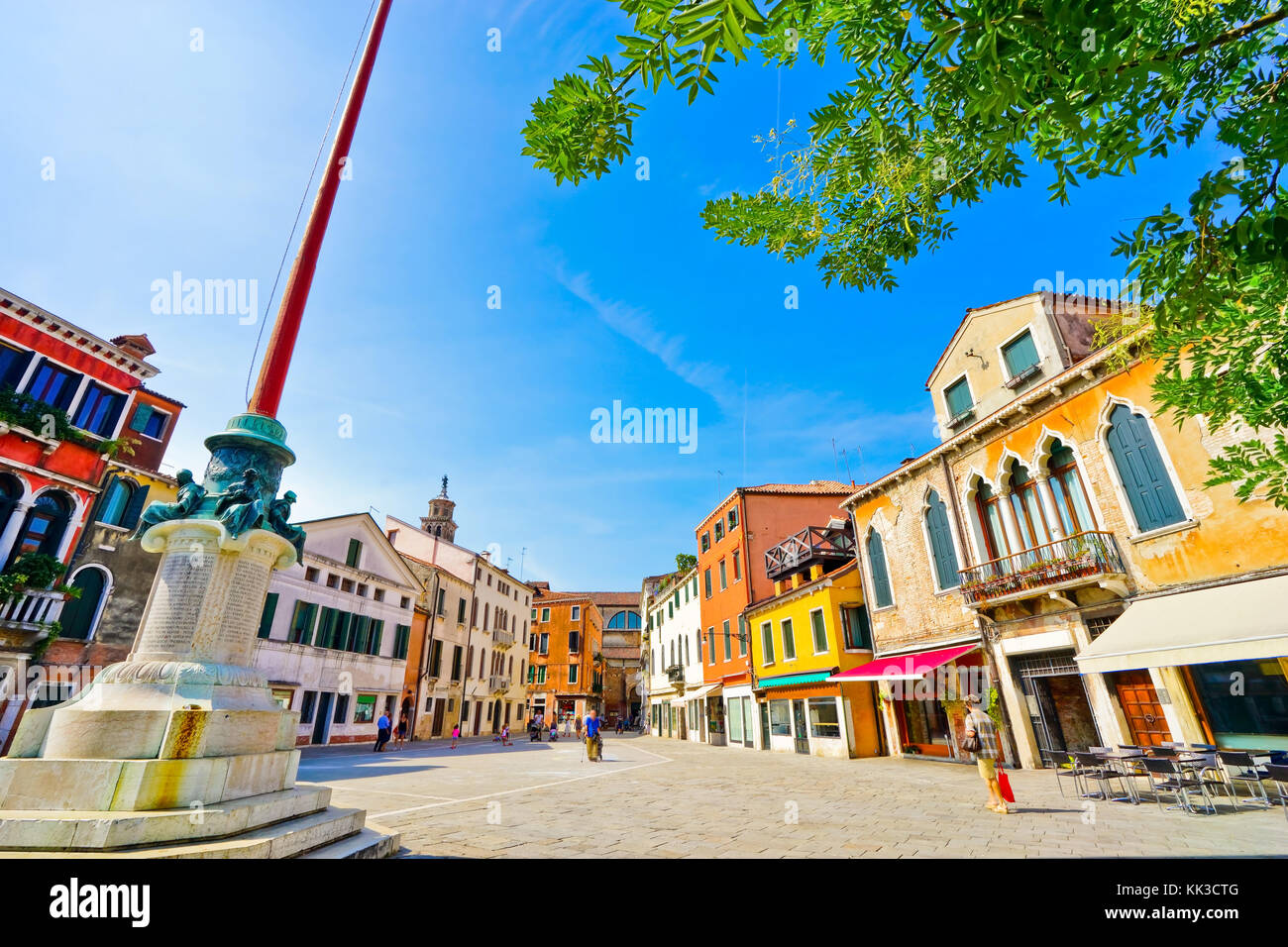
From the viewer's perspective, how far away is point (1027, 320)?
1449 centimetres

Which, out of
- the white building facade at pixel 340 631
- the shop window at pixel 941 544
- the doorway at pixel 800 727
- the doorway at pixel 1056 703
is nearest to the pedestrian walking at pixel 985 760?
the doorway at pixel 1056 703

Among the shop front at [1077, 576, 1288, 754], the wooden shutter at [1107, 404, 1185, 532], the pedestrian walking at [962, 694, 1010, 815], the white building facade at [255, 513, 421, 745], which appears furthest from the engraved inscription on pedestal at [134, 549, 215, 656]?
the white building facade at [255, 513, 421, 745]

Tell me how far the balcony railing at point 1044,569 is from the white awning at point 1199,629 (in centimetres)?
97

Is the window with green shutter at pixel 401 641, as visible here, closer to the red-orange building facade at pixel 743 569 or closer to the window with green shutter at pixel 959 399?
the red-orange building facade at pixel 743 569

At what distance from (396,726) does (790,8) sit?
3236 centimetres

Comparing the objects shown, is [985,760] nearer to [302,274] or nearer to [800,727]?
[302,274]

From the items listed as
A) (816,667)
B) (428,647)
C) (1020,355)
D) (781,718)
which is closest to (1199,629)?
(1020,355)

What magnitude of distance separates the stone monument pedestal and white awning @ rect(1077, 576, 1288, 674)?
1122 centimetres

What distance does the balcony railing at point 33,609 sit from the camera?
44.8ft

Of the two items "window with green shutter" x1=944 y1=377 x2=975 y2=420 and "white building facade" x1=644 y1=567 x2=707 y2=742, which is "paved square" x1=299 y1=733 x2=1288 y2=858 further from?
"white building facade" x1=644 y1=567 x2=707 y2=742

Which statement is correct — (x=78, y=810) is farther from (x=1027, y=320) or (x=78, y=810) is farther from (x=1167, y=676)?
(x=1027, y=320)

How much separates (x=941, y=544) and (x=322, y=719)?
26.3 m

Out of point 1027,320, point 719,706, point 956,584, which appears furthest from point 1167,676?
point 719,706
